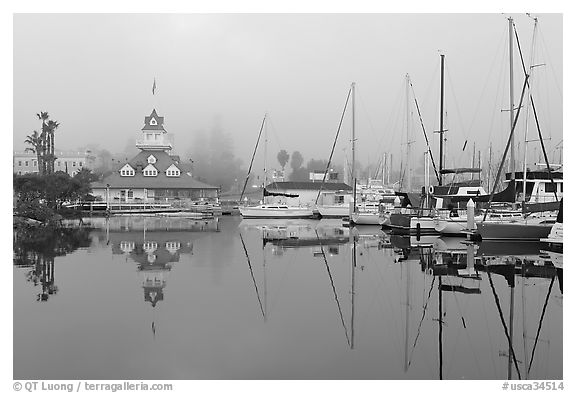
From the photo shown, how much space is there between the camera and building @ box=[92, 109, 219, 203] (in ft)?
201

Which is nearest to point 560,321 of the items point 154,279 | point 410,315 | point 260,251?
point 410,315

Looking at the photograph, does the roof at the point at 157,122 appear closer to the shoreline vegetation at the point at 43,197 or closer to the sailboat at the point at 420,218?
the shoreline vegetation at the point at 43,197

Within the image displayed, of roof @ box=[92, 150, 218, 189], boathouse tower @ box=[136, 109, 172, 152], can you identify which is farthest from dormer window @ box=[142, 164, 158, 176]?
boathouse tower @ box=[136, 109, 172, 152]

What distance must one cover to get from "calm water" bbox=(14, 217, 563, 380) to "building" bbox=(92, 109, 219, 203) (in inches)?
1635

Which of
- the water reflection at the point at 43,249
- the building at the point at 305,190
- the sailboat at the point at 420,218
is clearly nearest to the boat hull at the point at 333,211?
the building at the point at 305,190

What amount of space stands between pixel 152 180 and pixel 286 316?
54539 mm

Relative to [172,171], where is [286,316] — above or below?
below

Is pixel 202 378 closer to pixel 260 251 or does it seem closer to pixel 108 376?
pixel 108 376

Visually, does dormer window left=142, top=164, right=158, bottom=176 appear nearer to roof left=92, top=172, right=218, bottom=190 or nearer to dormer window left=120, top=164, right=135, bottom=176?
roof left=92, top=172, right=218, bottom=190

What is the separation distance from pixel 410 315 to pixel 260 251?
12106 millimetres

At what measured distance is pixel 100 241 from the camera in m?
25.9

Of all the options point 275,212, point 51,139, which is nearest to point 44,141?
point 51,139

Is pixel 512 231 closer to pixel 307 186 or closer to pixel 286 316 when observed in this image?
pixel 286 316

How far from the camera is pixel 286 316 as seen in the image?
35.8ft
